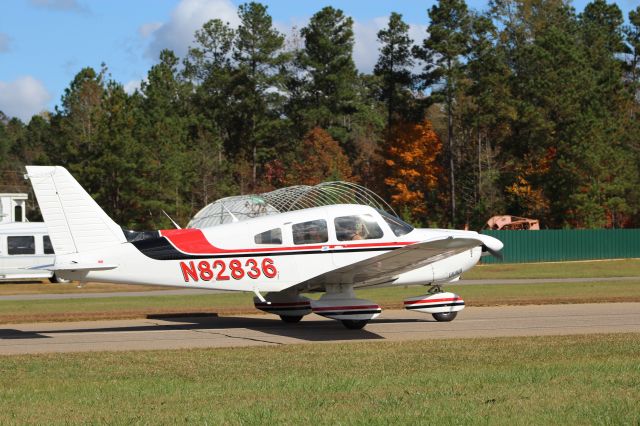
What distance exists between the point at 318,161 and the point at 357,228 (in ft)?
157

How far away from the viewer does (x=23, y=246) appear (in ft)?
117

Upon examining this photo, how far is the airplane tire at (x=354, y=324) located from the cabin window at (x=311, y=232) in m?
1.61

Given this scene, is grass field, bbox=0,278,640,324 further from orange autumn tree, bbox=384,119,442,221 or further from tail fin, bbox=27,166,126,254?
orange autumn tree, bbox=384,119,442,221

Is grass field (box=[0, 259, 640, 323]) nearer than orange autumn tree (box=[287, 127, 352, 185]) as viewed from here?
Yes

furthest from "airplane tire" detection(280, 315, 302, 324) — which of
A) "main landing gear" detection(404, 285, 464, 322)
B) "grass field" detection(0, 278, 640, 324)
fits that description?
"grass field" detection(0, 278, 640, 324)

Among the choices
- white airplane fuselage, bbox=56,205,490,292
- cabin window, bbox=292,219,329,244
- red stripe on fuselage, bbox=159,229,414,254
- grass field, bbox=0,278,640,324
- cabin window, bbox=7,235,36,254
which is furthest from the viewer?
cabin window, bbox=7,235,36,254

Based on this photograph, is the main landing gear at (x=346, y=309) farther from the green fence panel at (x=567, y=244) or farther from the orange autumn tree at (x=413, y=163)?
the orange autumn tree at (x=413, y=163)

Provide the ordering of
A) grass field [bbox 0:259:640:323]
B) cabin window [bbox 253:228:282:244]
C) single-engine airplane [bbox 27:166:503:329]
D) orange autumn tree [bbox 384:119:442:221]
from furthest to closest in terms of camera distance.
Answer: orange autumn tree [bbox 384:119:442:221] → grass field [bbox 0:259:640:323] → cabin window [bbox 253:228:282:244] → single-engine airplane [bbox 27:166:503:329]

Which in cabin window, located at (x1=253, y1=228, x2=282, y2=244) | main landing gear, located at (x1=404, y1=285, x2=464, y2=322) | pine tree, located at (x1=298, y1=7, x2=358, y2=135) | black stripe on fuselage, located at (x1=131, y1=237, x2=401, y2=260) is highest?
pine tree, located at (x1=298, y1=7, x2=358, y2=135)

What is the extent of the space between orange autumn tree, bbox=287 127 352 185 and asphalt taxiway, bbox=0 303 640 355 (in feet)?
132

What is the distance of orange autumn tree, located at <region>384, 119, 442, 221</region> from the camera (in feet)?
216

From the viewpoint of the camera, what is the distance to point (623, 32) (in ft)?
263

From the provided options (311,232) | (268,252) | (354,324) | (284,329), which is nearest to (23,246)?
(284,329)

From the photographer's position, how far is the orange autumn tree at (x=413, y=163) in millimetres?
65688
